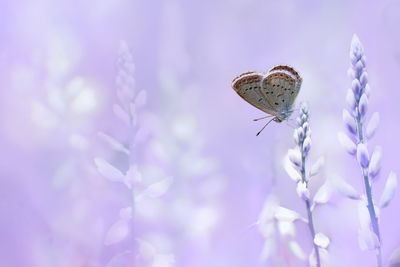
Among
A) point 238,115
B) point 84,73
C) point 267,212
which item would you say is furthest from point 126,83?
point 267,212

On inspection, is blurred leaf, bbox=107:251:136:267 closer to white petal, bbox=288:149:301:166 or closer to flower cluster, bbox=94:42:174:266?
flower cluster, bbox=94:42:174:266

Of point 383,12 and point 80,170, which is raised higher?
point 383,12

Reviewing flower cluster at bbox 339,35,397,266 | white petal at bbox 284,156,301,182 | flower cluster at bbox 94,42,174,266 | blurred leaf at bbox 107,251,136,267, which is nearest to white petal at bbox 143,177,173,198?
flower cluster at bbox 94,42,174,266

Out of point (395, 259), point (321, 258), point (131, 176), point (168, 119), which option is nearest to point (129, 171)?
point (131, 176)

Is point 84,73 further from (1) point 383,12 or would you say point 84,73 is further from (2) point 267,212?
(1) point 383,12

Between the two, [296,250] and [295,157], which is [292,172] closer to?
[295,157]
